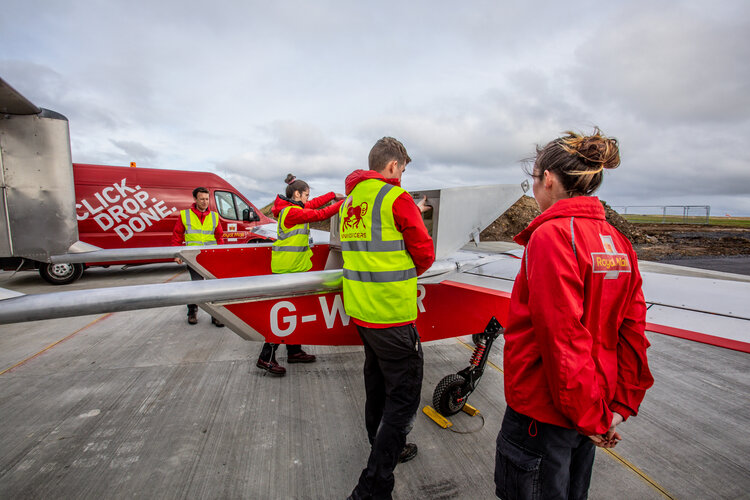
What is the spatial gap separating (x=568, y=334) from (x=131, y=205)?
9.24m

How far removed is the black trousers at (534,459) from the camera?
1053 millimetres

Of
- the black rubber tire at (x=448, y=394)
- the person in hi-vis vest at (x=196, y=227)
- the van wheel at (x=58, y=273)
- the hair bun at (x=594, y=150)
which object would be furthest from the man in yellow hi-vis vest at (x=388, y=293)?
the van wheel at (x=58, y=273)

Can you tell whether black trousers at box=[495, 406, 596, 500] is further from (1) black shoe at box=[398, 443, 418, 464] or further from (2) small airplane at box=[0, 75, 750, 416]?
(1) black shoe at box=[398, 443, 418, 464]

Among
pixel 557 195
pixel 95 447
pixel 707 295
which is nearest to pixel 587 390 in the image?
pixel 557 195

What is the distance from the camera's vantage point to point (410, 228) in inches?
63.7

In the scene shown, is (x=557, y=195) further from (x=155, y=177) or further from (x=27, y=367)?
(x=155, y=177)

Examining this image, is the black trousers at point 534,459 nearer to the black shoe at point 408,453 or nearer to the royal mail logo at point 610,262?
the royal mail logo at point 610,262

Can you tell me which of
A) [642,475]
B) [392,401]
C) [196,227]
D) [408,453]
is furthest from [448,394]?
[196,227]

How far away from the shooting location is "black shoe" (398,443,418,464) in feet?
6.95

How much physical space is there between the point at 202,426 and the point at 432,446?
5.38 feet

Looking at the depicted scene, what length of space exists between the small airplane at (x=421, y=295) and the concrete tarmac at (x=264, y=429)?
1.84 ft

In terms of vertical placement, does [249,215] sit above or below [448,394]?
above

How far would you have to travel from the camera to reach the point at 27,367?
10.9ft

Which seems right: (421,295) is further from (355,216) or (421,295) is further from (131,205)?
(131,205)
